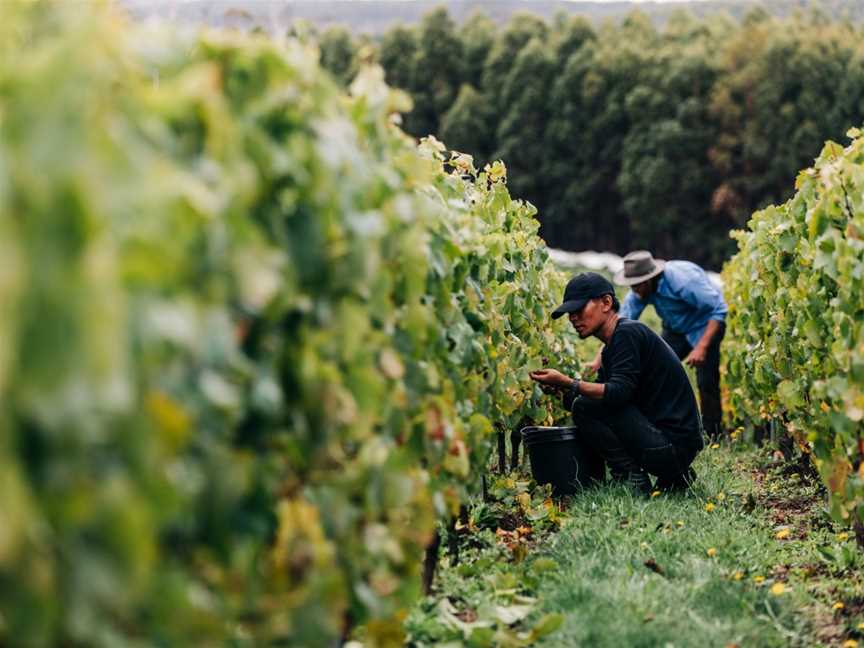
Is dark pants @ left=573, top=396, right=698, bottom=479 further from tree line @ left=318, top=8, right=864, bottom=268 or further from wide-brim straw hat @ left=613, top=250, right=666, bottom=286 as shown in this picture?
tree line @ left=318, top=8, right=864, bottom=268

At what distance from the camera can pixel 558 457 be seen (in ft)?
21.2

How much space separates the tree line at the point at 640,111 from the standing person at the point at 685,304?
112 ft

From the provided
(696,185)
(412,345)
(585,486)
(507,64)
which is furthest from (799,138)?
(412,345)

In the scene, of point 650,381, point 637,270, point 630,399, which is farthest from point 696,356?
point 630,399

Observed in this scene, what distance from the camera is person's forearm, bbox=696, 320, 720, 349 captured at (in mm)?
8688

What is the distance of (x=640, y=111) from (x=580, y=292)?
42.7m

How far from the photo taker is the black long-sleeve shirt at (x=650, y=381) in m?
6.25

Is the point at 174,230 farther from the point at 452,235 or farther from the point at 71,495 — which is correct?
the point at 452,235

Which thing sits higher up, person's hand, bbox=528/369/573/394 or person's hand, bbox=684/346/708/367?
person's hand, bbox=528/369/573/394

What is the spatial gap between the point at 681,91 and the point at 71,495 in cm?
4776

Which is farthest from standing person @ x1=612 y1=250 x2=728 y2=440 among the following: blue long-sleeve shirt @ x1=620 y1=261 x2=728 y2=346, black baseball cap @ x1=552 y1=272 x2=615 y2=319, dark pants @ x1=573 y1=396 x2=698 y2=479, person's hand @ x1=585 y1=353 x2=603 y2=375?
black baseball cap @ x1=552 y1=272 x2=615 y2=319

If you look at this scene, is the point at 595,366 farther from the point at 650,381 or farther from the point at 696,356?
the point at 696,356

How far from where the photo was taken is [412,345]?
10.8 feet

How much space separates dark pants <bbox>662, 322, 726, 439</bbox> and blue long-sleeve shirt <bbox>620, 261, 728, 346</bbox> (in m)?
0.17
